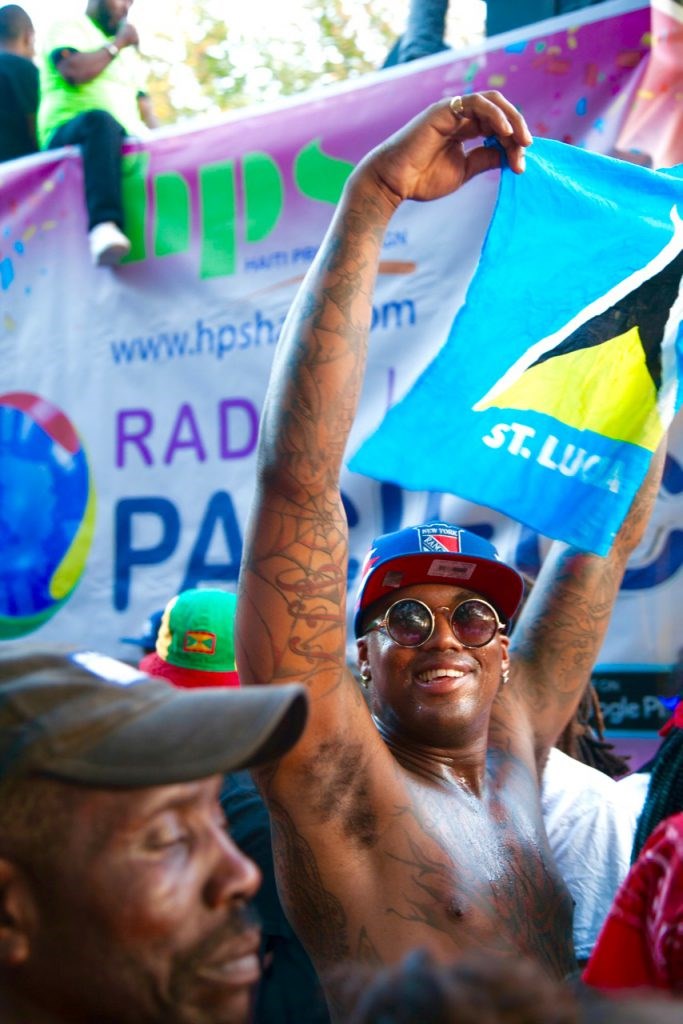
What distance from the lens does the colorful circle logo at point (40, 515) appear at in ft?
13.4

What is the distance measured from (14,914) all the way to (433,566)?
130 cm

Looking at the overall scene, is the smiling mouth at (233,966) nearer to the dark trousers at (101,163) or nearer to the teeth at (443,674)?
the teeth at (443,674)

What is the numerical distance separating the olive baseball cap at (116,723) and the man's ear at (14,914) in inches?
3.7

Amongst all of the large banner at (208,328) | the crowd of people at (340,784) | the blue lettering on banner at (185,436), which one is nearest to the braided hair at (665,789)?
the crowd of people at (340,784)

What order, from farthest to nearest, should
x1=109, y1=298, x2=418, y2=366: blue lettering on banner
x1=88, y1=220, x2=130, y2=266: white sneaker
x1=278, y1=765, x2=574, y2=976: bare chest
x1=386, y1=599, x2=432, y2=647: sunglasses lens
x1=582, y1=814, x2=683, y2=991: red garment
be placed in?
x1=88, y1=220, x2=130, y2=266: white sneaker → x1=109, y1=298, x2=418, y2=366: blue lettering on banner → x1=386, y1=599, x2=432, y2=647: sunglasses lens → x1=278, y1=765, x2=574, y2=976: bare chest → x1=582, y1=814, x2=683, y2=991: red garment

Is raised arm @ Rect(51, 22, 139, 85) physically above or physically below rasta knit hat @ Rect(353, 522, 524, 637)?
above

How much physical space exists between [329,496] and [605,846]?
1086 mm

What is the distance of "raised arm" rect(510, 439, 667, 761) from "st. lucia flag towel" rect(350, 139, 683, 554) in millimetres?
198

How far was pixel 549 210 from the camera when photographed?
96.7 inches

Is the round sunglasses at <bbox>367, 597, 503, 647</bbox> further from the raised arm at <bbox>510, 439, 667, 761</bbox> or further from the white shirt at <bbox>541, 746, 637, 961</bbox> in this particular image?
the white shirt at <bbox>541, 746, 637, 961</bbox>

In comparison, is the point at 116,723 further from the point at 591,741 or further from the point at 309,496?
the point at 591,741

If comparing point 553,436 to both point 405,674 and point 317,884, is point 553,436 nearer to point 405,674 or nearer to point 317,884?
point 405,674

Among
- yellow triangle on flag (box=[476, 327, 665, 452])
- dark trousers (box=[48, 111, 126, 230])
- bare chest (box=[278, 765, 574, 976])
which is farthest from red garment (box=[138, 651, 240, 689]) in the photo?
dark trousers (box=[48, 111, 126, 230])

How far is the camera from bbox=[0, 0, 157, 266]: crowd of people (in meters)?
4.09
